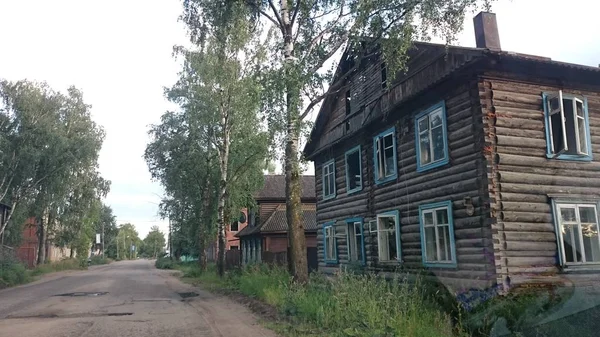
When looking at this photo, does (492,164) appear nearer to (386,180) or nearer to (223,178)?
(386,180)

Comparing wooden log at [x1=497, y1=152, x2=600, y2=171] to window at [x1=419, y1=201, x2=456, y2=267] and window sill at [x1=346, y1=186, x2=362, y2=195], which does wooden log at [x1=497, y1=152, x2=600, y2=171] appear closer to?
window at [x1=419, y1=201, x2=456, y2=267]

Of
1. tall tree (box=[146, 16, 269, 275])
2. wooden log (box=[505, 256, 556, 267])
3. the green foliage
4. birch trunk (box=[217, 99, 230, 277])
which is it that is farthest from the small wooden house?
the green foliage

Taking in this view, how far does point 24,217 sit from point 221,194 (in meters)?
22.9

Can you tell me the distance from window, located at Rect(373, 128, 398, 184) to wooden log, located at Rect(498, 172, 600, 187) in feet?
14.5

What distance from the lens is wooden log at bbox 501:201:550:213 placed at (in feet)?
38.2

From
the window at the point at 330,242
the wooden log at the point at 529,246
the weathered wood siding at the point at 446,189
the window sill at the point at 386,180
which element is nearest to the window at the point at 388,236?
the weathered wood siding at the point at 446,189

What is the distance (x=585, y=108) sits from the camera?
13031mm

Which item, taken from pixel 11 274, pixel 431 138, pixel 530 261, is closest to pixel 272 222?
pixel 11 274

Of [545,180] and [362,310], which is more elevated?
[545,180]

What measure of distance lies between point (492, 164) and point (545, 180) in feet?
5.25

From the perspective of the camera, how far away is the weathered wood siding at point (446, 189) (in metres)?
11.9

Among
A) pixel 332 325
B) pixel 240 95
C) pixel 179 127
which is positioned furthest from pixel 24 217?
pixel 332 325

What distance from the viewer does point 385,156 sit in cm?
1686

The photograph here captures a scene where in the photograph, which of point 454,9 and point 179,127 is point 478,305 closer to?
point 454,9
